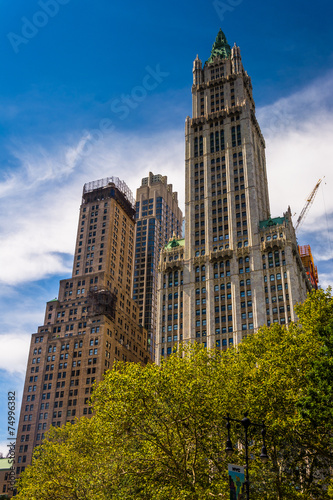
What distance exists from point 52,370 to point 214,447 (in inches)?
4049

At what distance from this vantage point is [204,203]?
382 feet

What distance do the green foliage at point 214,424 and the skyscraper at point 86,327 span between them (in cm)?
8522

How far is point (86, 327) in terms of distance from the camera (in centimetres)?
13775

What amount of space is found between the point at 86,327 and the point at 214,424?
99863mm

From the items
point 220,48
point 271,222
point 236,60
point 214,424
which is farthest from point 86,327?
point 214,424

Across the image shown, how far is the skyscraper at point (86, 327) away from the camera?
12838 cm

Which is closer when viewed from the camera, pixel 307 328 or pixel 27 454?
pixel 307 328

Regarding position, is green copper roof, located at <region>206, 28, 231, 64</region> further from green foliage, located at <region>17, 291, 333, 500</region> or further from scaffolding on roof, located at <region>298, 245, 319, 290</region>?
green foliage, located at <region>17, 291, 333, 500</region>

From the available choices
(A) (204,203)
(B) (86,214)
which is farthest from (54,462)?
(B) (86,214)

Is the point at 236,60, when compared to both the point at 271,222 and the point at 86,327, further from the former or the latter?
the point at 86,327

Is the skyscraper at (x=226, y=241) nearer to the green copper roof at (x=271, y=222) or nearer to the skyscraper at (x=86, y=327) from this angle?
the green copper roof at (x=271, y=222)

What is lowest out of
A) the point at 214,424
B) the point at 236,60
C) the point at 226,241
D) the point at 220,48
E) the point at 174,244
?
the point at 214,424

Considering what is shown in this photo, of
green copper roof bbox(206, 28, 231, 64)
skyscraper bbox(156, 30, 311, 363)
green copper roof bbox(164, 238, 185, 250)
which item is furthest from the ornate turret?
green copper roof bbox(164, 238, 185, 250)

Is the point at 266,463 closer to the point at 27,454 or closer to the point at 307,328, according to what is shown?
the point at 307,328
